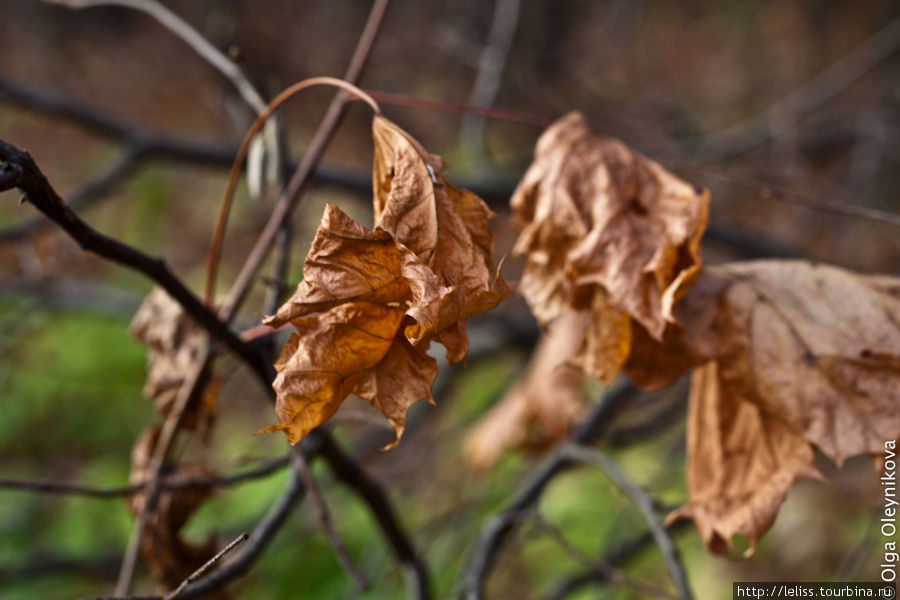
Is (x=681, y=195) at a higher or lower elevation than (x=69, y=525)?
higher

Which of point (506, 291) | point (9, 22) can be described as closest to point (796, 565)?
point (506, 291)

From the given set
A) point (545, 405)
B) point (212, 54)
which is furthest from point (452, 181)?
point (212, 54)

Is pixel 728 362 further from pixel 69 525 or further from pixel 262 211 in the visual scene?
pixel 262 211

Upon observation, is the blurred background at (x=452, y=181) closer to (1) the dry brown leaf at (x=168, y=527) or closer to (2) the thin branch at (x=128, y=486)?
(2) the thin branch at (x=128, y=486)

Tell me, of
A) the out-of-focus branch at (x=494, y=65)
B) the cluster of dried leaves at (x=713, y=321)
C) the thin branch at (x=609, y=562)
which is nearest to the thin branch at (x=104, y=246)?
the cluster of dried leaves at (x=713, y=321)

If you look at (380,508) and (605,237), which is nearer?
(605,237)

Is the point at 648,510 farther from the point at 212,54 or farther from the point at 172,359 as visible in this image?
the point at 212,54

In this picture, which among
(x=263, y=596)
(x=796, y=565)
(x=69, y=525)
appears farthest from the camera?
(x=69, y=525)
